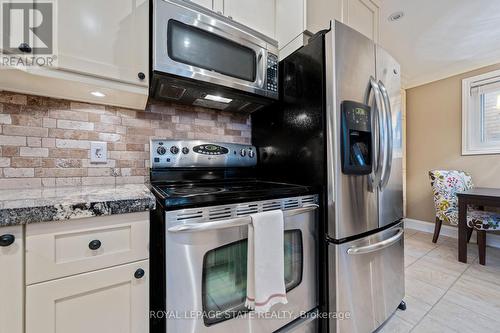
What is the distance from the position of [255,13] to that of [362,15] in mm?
912

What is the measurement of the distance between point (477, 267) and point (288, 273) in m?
2.35

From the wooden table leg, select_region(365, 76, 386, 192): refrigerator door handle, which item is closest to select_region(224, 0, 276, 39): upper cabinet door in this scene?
select_region(365, 76, 386, 192): refrigerator door handle

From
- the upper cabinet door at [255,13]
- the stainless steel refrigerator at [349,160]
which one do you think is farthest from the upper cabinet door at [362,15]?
the upper cabinet door at [255,13]

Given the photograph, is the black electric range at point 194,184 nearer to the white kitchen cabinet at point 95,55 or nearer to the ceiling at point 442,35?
the white kitchen cabinet at point 95,55

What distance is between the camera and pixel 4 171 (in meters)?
1.02

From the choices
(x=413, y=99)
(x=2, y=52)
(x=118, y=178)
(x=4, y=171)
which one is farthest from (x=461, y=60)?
(x=4, y=171)

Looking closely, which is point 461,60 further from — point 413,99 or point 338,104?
point 338,104

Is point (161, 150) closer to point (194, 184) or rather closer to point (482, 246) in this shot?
point (194, 184)

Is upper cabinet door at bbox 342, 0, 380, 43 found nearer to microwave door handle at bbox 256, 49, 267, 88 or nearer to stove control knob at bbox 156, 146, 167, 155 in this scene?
microwave door handle at bbox 256, 49, 267, 88

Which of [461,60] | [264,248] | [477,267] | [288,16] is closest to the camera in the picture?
[264,248]

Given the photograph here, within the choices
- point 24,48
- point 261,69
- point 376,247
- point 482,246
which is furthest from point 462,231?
point 24,48

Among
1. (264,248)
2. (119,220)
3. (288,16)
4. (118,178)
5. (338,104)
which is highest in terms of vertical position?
(288,16)

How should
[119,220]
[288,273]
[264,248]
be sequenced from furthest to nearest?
1. [288,273]
2. [264,248]
3. [119,220]

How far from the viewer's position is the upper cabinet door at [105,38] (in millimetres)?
885
